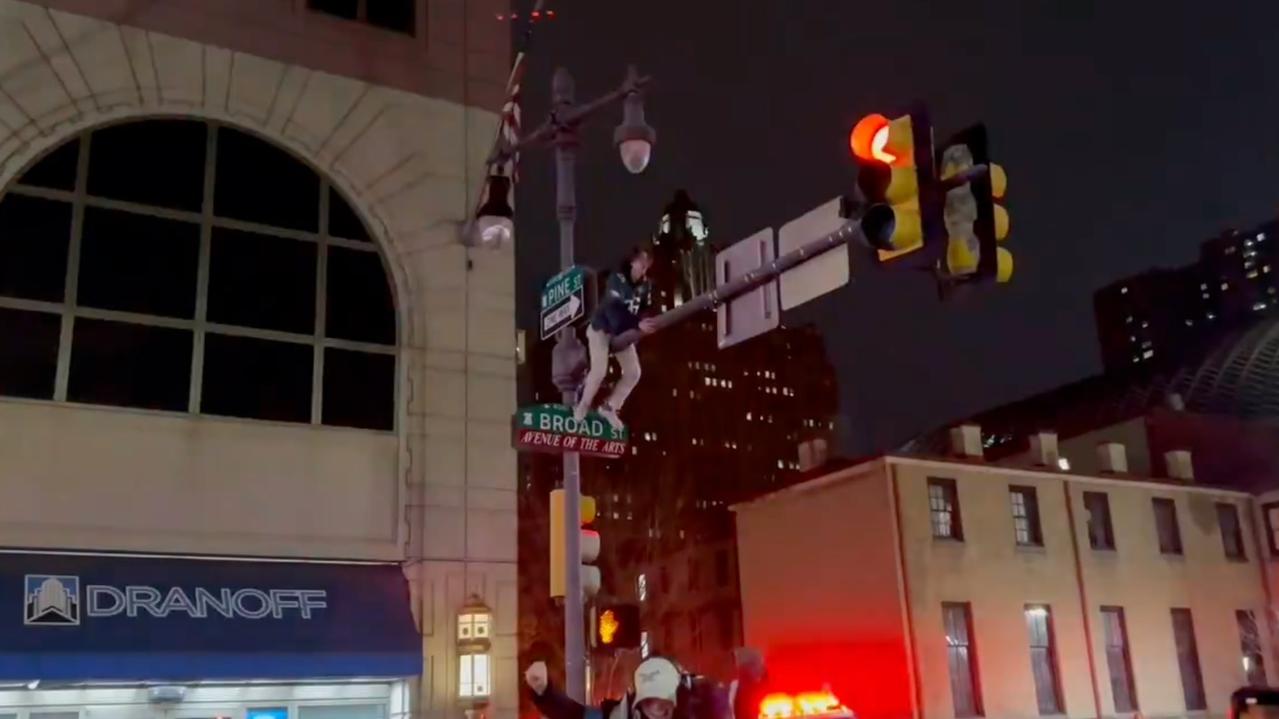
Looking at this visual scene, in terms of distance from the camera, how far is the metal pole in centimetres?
976

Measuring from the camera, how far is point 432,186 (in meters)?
15.1

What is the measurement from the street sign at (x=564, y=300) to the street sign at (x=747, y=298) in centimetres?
143

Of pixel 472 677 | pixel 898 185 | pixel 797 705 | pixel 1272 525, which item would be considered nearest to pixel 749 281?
pixel 898 185

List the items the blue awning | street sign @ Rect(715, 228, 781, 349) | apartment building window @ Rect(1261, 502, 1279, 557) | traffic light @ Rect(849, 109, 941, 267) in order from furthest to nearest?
apartment building window @ Rect(1261, 502, 1279, 557)
the blue awning
street sign @ Rect(715, 228, 781, 349)
traffic light @ Rect(849, 109, 941, 267)

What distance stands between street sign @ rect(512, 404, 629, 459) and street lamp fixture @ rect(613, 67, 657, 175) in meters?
2.31

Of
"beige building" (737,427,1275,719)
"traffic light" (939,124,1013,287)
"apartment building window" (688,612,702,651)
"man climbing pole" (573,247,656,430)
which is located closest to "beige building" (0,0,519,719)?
Result: "man climbing pole" (573,247,656,430)

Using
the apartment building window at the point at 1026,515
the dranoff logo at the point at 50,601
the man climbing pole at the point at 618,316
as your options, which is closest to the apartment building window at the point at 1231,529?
the apartment building window at the point at 1026,515

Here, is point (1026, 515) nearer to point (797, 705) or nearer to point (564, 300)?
point (797, 705)

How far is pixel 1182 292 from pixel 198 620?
168 m

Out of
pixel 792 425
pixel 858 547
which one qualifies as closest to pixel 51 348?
pixel 858 547

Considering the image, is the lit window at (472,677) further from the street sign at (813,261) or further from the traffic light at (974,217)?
the traffic light at (974,217)

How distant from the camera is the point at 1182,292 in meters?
160

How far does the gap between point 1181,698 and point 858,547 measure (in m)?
9.87

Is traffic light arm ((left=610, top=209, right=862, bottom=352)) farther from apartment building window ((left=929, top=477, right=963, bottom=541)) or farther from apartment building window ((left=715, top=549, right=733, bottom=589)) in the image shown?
apartment building window ((left=715, top=549, right=733, bottom=589))
